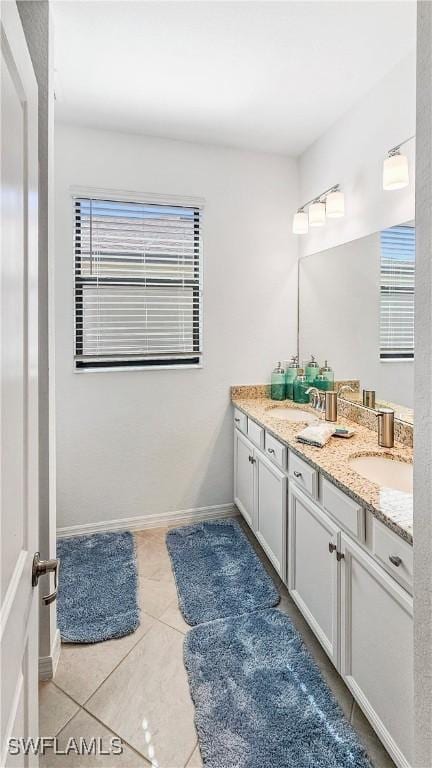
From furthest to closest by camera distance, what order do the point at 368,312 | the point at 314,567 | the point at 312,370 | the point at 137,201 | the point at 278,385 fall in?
the point at 278,385 < the point at 312,370 < the point at 137,201 < the point at 368,312 < the point at 314,567

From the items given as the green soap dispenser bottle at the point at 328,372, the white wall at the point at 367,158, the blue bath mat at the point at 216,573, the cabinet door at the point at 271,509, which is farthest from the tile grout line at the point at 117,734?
the white wall at the point at 367,158

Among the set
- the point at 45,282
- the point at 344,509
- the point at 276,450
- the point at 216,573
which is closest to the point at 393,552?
the point at 344,509

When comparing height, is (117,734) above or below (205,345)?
below

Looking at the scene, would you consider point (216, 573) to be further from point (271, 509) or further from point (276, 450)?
point (276, 450)

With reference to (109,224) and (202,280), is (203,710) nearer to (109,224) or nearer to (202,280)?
(202,280)

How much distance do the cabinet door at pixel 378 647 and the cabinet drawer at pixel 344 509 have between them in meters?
0.06

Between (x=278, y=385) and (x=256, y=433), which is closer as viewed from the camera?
(x=256, y=433)

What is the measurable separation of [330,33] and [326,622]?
247 centimetres

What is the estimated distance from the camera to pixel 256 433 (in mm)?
2434

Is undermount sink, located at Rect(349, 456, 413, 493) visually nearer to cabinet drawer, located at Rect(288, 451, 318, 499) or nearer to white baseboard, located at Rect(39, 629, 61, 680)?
cabinet drawer, located at Rect(288, 451, 318, 499)

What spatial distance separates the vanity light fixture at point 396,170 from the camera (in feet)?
5.92

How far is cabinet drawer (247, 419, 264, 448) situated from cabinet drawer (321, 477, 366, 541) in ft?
2.47

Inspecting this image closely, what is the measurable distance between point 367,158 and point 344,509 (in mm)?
1875

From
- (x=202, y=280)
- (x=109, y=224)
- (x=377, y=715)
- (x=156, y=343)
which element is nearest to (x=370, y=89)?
(x=202, y=280)
